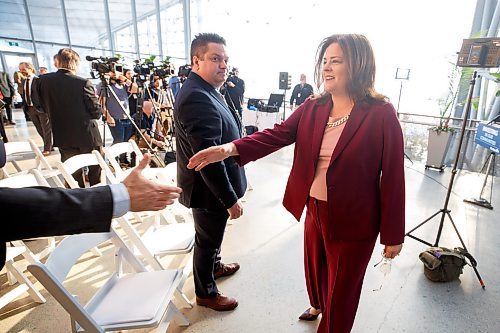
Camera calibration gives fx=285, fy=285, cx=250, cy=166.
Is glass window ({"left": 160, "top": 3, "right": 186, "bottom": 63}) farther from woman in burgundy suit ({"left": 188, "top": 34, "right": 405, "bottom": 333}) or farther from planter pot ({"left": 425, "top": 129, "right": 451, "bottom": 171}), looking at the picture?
woman in burgundy suit ({"left": 188, "top": 34, "right": 405, "bottom": 333})

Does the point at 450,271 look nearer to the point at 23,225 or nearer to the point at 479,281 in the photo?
the point at 479,281

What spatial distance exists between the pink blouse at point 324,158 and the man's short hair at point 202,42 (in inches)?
29.6

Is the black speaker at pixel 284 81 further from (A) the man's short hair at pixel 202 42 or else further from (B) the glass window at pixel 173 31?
(B) the glass window at pixel 173 31

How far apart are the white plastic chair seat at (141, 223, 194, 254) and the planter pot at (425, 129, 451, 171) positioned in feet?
14.7

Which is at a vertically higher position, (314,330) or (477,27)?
(477,27)

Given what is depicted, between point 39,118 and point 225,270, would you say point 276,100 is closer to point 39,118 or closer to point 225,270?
point 39,118

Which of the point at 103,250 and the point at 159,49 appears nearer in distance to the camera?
the point at 103,250

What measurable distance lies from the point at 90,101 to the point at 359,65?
2711 mm

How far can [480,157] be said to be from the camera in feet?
17.3

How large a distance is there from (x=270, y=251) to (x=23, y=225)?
2.00 m

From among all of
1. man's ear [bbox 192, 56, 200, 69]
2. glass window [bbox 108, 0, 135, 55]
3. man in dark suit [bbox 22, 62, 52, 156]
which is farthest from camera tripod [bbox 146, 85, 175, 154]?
glass window [bbox 108, 0, 135, 55]

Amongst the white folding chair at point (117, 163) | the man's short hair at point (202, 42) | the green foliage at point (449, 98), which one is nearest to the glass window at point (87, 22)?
the white folding chair at point (117, 163)

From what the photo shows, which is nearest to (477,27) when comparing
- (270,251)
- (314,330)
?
(270,251)

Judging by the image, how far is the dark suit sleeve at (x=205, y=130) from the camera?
1.34 meters
